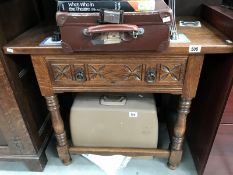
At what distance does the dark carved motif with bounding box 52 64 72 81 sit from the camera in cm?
74

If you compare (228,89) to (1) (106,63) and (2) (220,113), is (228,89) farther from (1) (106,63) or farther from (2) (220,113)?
(1) (106,63)

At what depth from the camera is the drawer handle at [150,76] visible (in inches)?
28.7

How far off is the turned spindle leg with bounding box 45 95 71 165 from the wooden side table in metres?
0.03

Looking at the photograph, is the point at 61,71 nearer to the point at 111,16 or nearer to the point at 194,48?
the point at 111,16

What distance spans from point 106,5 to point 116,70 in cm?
22

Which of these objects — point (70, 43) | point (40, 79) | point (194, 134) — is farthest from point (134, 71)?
point (194, 134)

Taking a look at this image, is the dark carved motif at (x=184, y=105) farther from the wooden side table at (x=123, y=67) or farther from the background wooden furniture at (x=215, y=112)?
the background wooden furniture at (x=215, y=112)

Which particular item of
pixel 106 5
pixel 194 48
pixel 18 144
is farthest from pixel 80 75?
pixel 18 144

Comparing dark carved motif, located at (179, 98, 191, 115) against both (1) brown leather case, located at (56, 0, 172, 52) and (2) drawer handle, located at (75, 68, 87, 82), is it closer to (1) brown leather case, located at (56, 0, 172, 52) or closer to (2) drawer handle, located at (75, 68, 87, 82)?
(1) brown leather case, located at (56, 0, 172, 52)

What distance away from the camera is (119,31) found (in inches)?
24.0

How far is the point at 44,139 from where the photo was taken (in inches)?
42.9

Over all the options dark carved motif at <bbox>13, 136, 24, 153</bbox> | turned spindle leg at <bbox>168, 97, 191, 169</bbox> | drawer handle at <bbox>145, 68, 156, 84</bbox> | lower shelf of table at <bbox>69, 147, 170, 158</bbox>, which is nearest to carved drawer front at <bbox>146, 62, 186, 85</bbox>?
drawer handle at <bbox>145, 68, 156, 84</bbox>

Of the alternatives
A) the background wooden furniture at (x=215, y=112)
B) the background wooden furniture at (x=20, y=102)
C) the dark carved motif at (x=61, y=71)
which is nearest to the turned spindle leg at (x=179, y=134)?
the background wooden furniture at (x=215, y=112)

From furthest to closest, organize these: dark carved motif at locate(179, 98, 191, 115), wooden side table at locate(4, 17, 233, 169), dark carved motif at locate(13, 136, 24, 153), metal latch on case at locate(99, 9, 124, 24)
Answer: dark carved motif at locate(13, 136, 24, 153) → dark carved motif at locate(179, 98, 191, 115) → wooden side table at locate(4, 17, 233, 169) → metal latch on case at locate(99, 9, 124, 24)
